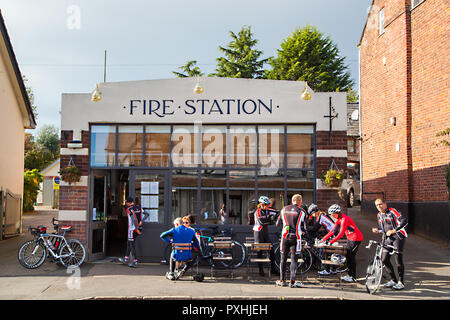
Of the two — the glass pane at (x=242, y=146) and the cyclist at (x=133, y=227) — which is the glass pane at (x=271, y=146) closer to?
the glass pane at (x=242, y=146)

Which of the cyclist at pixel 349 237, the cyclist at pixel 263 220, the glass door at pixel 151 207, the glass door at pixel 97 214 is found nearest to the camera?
the cyclist at pixel 349 237

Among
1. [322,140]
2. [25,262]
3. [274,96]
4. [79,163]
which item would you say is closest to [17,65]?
[79,163]

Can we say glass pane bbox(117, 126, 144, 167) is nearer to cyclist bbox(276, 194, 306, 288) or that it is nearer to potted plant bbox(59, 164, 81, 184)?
potted plant bbox(59, 164, 81, 184)

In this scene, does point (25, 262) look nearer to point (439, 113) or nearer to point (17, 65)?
point (17, 65)

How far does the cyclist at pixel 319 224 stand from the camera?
9.73 m

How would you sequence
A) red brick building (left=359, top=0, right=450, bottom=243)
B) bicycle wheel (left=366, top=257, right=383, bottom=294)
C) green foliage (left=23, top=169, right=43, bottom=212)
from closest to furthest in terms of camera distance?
1. bicycle wheel (left=366, top=257, right=383, bottom=294)
2. red brick building (left=359, top=0, right=450, bottom=243)
3. green foliage (left=23, top=169, right=43, bottom=212)

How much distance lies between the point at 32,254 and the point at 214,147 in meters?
4.99

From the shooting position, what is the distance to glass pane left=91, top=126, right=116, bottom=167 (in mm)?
11203

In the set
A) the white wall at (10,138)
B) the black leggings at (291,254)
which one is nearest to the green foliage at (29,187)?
the white wall at (10,138)

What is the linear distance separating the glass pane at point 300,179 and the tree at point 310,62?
21854 mm

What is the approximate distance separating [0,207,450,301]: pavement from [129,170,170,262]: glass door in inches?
14.3

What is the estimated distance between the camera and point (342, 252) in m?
9.10

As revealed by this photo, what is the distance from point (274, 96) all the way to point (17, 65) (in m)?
10.8

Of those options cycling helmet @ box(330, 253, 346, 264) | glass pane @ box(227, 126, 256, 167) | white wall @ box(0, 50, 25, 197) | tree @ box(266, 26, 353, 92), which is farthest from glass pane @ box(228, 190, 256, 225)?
tree @ box(266, 26, 353, 92)
